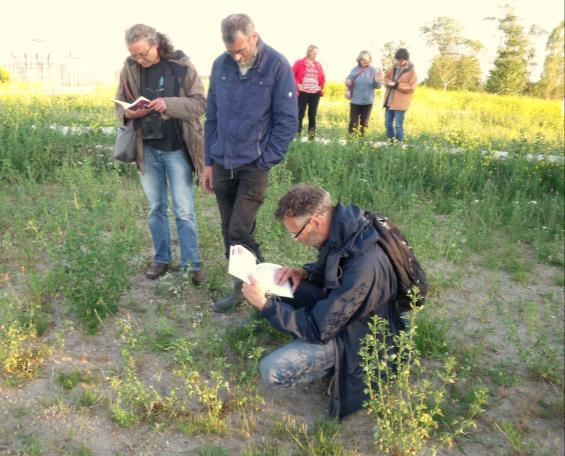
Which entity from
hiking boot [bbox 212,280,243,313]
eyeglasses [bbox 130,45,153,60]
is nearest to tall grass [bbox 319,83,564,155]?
hiking boot [bbox 212,280,243,313]

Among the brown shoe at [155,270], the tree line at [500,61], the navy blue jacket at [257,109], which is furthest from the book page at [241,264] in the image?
the tree line at [500,61]

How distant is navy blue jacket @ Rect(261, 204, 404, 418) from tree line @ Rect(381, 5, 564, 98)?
1117 inches

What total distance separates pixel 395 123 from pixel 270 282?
278 inches

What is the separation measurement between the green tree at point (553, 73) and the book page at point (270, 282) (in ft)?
104

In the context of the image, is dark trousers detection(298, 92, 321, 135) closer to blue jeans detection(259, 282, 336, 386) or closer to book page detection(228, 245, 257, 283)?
book page detection(228, 245, 257, 283)

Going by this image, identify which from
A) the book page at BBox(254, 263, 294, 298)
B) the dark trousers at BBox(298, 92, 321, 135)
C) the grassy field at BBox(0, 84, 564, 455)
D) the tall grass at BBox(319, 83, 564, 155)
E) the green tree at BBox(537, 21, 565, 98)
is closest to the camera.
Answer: the grassy field at BBox(0, 84, 564, 455)

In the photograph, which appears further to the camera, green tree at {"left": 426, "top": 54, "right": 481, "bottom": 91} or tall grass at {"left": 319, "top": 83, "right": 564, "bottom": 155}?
green tree at {"left": 426, "top": 54, "right": 481, "bottom": 91}

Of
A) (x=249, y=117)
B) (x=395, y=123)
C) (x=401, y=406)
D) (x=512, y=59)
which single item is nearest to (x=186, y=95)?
(x=249, y=117)

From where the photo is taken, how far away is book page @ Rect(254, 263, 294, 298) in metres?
2.96

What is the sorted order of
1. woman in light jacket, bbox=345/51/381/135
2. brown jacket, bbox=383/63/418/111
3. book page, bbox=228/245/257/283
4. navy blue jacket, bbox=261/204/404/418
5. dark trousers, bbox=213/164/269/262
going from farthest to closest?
woman in light jacket, bbox=345/51/381/135, brown jacket, bbox=383/63/418/111, dark trousers, bbox=213/164/269/262, book page, bbox=228/245/257/283, navy blue jacket, bbox=261/204/404/418

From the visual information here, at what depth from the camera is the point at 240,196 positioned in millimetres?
3611

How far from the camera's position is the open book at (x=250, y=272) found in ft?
9.39

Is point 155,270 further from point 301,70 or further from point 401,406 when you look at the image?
point 301,70

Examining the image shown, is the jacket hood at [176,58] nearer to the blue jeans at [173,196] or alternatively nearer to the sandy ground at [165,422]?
the blue jeans at [173,196]
